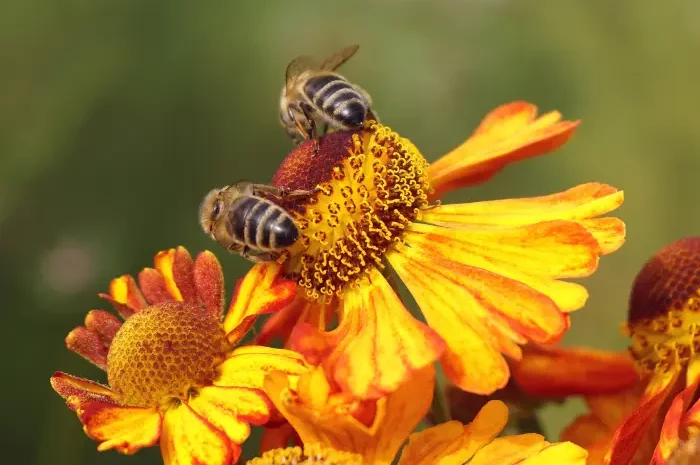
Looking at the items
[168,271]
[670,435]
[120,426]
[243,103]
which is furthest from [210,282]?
[243,103]

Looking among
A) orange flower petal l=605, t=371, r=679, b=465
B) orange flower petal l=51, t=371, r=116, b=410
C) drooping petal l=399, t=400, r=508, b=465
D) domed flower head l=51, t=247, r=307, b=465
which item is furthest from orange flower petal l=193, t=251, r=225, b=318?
orange flower petal l=605, t=371, r=679, b=465

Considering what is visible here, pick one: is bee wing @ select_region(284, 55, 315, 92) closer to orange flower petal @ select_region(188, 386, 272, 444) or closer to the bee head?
the bee head

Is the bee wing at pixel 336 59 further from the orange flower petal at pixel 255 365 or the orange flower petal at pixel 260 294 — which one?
the orange flower petal at pixel 255 365

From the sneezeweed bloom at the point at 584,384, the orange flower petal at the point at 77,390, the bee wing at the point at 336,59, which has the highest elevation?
the bee wing at the point at 336,59

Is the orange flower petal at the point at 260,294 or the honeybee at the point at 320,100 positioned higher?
the honeybee at the point at 320,100

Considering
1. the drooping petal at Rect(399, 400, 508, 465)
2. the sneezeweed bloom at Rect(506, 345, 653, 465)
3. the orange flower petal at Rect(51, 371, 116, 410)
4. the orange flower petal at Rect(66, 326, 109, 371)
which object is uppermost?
the orange flower petal at Rect(66, 326, 109, 371)

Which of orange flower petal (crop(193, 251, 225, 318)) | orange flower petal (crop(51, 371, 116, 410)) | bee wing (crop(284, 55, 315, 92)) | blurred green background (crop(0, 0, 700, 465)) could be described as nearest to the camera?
orange flower petal (crop(51, 371, 116, 410))

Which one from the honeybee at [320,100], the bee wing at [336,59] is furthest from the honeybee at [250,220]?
the bee wing at [336,59]

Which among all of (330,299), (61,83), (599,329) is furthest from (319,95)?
(61,83)
